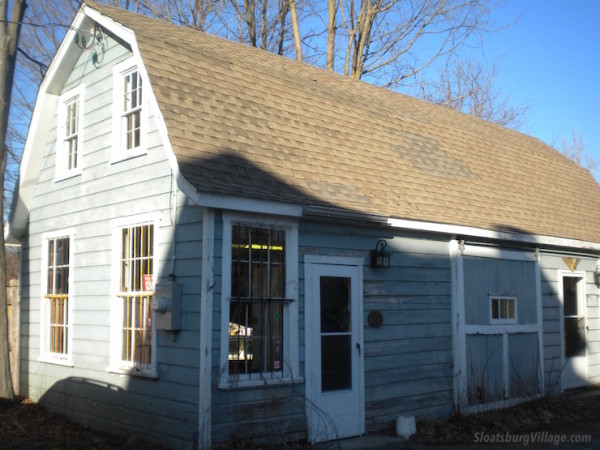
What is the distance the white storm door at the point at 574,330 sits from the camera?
40.2ft

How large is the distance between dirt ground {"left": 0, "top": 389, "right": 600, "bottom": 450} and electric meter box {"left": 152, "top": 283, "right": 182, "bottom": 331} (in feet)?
4.53

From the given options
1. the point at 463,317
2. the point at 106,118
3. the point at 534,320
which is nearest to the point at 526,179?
the point at 534,320

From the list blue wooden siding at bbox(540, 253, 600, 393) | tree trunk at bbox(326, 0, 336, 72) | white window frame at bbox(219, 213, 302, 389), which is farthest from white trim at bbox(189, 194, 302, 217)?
tree trunk at bbox(326, 0, 336, 72)

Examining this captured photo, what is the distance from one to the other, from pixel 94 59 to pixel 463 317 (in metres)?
6.77

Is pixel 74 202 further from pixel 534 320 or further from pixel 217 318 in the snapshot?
pixel 534 320

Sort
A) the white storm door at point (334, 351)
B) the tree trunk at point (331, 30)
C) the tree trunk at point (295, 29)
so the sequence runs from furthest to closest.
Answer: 1. the tree trunk at point (331, 30)
2. the tree trunk at point (295, 29)
3. the white storm door at point (334, 351)

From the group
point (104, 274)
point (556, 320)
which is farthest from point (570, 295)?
point (104, 274)

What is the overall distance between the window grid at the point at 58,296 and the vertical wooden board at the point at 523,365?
22.8 feet

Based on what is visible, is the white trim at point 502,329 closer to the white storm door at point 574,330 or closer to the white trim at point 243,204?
the white storm door at point 574,330

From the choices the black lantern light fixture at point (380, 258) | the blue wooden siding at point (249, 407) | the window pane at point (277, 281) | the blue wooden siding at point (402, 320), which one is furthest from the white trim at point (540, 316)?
the window pane at point (277, 281)

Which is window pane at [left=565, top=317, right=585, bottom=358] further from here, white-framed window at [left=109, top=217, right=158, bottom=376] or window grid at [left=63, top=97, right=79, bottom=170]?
window grid at [left=63, top=97, right=79, bottom=170]

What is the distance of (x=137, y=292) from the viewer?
8406 millimetres

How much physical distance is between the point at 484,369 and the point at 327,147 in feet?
13.7

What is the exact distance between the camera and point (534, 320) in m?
11.4
